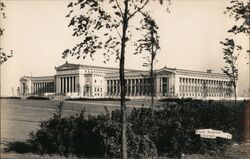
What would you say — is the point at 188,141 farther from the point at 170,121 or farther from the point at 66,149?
the point at 66,149

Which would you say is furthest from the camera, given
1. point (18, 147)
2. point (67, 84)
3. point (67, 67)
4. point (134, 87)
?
point (67, 84)

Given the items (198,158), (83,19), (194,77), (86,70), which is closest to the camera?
(83,19)

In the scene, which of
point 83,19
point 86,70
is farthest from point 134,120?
point 86,70

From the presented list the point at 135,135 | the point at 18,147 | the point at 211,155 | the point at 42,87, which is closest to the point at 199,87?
the point at 42,87

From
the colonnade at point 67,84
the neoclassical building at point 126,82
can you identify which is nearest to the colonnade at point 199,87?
the neoclassical building at point 126,82

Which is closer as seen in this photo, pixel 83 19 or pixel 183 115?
pixel 83 19

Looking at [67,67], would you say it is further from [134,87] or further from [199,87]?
[199,87]

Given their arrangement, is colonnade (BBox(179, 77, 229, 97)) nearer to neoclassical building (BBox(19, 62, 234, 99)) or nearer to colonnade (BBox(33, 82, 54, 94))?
neoclassical building (BBox(19, 62, 234, 99))

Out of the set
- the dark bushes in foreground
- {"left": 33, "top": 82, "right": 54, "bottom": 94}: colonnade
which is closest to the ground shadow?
the dark bushes in foreground
